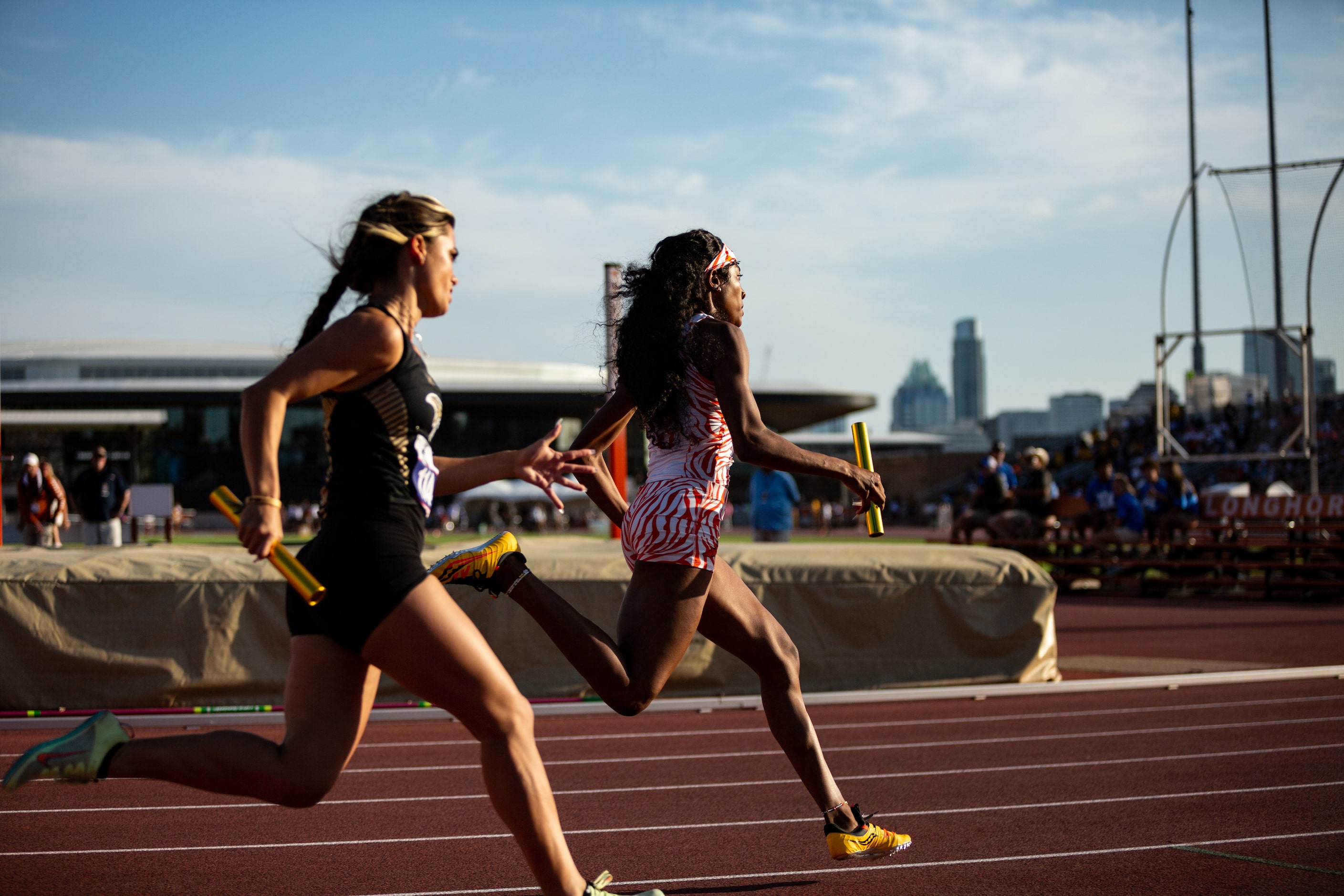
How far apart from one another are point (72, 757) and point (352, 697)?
0.70m

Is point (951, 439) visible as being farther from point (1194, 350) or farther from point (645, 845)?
point (645, 845)

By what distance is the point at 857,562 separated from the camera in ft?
25.8

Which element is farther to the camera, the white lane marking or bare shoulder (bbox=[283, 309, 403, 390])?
the white lane marking

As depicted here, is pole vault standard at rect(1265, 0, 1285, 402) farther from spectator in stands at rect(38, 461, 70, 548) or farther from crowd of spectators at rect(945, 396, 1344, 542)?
spectator in stands at rect(38, 461, 70, 548)

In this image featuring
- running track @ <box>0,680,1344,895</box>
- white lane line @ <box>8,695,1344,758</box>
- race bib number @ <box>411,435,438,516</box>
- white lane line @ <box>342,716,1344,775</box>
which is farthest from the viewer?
white lane line @ <box>8,695,1344,758</box>

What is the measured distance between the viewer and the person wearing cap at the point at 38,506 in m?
15.4

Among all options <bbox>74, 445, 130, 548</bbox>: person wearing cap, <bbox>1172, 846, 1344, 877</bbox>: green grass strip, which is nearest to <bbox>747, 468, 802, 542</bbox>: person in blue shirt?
<bbox>1172, 846, 1344, 877</bbox>: green grass strip

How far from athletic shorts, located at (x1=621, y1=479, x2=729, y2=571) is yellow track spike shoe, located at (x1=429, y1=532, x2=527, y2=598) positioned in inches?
14.3

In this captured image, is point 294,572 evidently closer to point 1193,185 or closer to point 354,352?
point 354,352

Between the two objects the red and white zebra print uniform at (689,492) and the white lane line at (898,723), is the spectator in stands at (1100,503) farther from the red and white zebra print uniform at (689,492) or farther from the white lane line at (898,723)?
the red and white zebra print uniform at (689,492)

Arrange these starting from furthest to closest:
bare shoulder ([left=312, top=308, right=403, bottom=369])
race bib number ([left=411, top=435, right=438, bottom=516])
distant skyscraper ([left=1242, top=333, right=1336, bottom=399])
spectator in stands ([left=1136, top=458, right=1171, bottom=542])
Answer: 1. distant skyscraper ([left=1242, top=333, right=1336, bottom=399])
2. spectator in stands ([left=1136, top=458, right=1171, bottom=542])
3. race bib number ([left=411, top=435, right=438, bottom=516])
4. bare shoulder ([left=312, top=308, right=403, bottom=369])

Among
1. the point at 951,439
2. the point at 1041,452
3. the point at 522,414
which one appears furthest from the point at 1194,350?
the point at 951,439

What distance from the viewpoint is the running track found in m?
3.81

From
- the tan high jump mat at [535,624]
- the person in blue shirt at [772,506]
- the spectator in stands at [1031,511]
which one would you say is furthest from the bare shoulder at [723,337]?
the spectator in stands at [1031,511]
